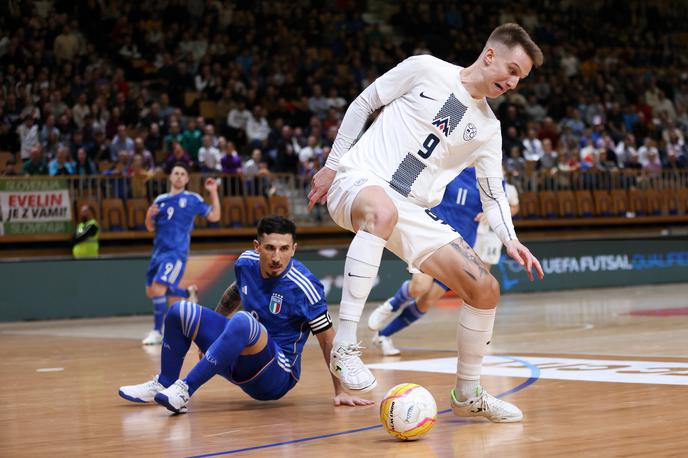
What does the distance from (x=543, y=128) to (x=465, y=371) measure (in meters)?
20.0

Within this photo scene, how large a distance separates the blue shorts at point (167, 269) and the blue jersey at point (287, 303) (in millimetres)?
6438

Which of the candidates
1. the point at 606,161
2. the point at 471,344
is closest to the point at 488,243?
the point at 471,344

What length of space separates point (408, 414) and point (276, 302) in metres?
1.55

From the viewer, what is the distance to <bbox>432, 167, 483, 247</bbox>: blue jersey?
10.2 meters

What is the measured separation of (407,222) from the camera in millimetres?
5629

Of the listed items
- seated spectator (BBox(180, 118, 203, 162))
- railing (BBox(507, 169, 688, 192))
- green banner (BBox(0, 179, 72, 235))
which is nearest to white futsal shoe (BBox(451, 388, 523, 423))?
green banner (BBox(0, 179, 72, 235))

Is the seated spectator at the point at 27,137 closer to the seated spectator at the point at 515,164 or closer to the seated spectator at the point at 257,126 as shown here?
the seated spectator at the point at 257,126

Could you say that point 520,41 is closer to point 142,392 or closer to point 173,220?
point 142,392

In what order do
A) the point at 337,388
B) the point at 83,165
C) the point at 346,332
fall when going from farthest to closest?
1. the point at 83,165
2. the point at 337,388
3. the point at 346,332

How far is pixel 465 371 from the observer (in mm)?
5910

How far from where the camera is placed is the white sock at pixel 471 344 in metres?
5.84

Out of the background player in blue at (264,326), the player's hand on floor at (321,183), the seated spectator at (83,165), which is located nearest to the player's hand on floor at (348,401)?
the background player in blue at (264,326)

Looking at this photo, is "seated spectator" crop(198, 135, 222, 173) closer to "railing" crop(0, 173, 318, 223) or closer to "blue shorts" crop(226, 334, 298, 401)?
"railing" crop(0, 173, 318, 223)

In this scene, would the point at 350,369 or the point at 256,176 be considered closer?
the point at 350,369
